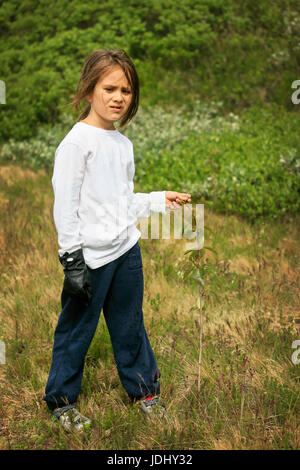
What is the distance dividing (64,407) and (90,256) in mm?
813

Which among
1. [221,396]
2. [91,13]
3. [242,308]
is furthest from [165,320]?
[91,13]

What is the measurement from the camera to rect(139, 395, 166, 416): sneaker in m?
2.38

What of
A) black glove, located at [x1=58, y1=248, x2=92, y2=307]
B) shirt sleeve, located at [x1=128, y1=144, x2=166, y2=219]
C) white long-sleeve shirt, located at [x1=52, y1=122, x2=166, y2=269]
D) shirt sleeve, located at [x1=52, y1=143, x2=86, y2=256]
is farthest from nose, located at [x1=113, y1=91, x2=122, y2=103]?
black glove, located at [x1=58, y1=248, x2=92, y2=307]

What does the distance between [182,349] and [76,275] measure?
1.12 m

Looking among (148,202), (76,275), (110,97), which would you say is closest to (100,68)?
(110,97)

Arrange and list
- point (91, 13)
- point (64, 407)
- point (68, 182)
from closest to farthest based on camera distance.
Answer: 1. point (68, 182)
2. point (64, 407)
3. point (91, 13)

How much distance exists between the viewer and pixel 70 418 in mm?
2309

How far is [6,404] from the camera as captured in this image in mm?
2605

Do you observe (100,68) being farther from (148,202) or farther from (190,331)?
(190,331)

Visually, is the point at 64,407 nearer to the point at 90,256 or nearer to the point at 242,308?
the point at 90,256

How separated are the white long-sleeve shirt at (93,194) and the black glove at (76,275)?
0.04 metres

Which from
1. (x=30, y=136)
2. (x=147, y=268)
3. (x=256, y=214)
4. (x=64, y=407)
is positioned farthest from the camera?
(x=30, y=136)

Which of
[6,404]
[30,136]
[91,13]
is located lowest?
[6,404]

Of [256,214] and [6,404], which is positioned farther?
[256,214]
